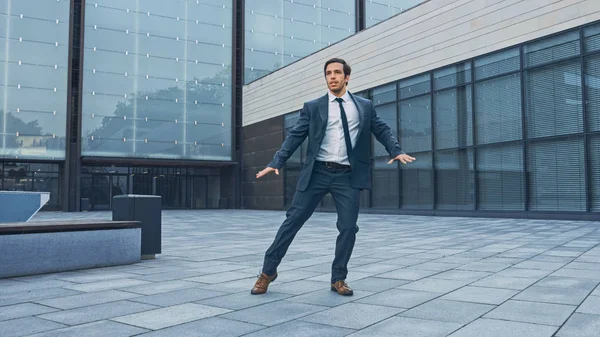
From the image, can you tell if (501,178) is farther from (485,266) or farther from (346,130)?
(346,130)

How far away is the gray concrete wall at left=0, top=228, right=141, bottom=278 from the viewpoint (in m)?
5.75

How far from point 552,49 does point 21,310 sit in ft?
50.3

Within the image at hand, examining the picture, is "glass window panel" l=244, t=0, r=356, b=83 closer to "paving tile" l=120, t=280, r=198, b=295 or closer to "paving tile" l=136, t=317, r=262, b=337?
"paving tile" l=120, t=280, r=198, b=295

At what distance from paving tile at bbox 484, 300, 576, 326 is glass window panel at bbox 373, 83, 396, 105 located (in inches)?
678

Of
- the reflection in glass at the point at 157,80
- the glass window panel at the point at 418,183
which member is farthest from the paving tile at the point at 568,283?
the reflection in glass at the point at 157,80

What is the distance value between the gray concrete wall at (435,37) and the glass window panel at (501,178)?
11.0ft

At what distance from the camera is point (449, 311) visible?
12.8ft

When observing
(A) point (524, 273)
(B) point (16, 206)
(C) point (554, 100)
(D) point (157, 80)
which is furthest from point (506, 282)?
(D) point (157, 80)

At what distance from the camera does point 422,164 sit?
63.1 ft

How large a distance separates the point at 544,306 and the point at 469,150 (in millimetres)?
14103

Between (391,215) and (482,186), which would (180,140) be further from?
(482,186)

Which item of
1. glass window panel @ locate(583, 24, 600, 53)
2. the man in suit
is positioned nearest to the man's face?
the man in suit

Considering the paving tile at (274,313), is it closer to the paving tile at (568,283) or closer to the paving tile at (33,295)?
the paving tile at (33,295)

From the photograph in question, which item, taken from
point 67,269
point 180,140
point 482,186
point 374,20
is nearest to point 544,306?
point 67,269
